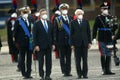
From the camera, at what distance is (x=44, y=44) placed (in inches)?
675

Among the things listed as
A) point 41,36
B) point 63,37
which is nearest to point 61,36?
point 63,37

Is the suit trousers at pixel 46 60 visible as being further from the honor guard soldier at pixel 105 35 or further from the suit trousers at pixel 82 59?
the honor guard soldier at pixel 105 35

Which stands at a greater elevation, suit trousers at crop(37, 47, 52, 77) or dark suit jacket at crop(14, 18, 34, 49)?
dark suit jacket at crop(14, 18, 34, 49)

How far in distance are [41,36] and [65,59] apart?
1685 mm

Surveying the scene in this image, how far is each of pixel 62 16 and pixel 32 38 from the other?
139 centimetres

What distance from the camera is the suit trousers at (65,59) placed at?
18391 millimetres

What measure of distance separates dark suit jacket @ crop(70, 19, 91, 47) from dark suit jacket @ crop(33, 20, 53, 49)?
698 millimetres

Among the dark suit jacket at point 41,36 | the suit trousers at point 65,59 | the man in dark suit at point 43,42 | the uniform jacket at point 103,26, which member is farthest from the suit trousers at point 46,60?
the uniform jacket at point 103,26

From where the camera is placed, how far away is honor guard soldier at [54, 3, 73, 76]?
18486 millimetres

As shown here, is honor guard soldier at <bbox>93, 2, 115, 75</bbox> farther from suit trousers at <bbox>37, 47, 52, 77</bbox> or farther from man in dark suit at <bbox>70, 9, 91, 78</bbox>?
suit trousers at <bbox>37, 47, 52, 77</bbox>

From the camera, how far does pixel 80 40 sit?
17547 millimetres

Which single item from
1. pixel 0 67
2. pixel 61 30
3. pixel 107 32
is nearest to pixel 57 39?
pixel 61 30

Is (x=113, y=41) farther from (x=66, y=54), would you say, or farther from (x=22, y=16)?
(x=22, y=16)

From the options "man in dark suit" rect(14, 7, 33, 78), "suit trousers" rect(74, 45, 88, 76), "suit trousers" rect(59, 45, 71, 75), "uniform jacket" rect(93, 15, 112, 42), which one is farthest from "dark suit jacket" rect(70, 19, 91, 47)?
"man in dark suit" rect(14, 7, 33, 78)
